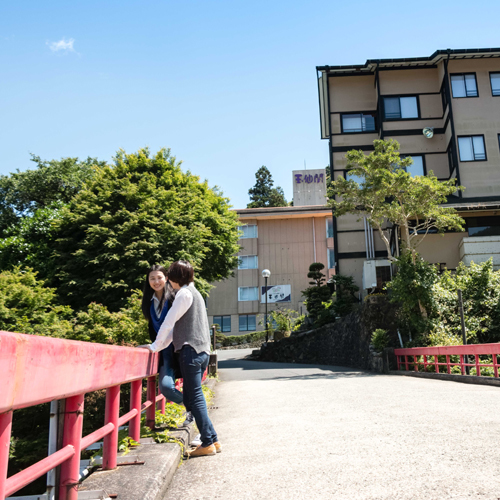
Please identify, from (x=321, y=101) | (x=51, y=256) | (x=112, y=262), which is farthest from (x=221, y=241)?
(x=321, y=101)

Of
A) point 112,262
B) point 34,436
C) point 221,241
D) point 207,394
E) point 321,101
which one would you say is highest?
point 321,101

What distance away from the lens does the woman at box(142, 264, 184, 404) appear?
4637 millimetres

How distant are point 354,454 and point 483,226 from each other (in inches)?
915

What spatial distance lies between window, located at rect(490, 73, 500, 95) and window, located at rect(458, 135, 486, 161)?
2.94 metres

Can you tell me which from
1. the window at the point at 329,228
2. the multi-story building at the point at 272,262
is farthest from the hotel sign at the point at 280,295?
the window at the point at 329,228

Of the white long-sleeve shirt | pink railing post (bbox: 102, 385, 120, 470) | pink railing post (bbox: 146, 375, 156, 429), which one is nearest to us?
pink railing post (bbox: 102, 385, 120, 470)

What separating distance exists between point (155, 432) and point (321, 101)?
105 feet

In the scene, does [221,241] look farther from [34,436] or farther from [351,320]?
[34,436]

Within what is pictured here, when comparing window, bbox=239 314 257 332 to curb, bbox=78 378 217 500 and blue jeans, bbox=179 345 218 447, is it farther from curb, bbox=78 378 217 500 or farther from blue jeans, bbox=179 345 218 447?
curb, bbox=78 378 217 500

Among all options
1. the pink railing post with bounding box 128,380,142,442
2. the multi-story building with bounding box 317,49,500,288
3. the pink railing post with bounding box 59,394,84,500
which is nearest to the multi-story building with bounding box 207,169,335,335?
the multi-story building with bounding box 317,49,500,288

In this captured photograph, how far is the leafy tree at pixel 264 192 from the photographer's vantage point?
248 ft

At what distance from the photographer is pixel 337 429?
18.5 ft

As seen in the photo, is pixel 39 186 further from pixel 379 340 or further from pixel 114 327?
pixel 379 340

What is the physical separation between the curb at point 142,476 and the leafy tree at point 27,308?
1355 centimetres
